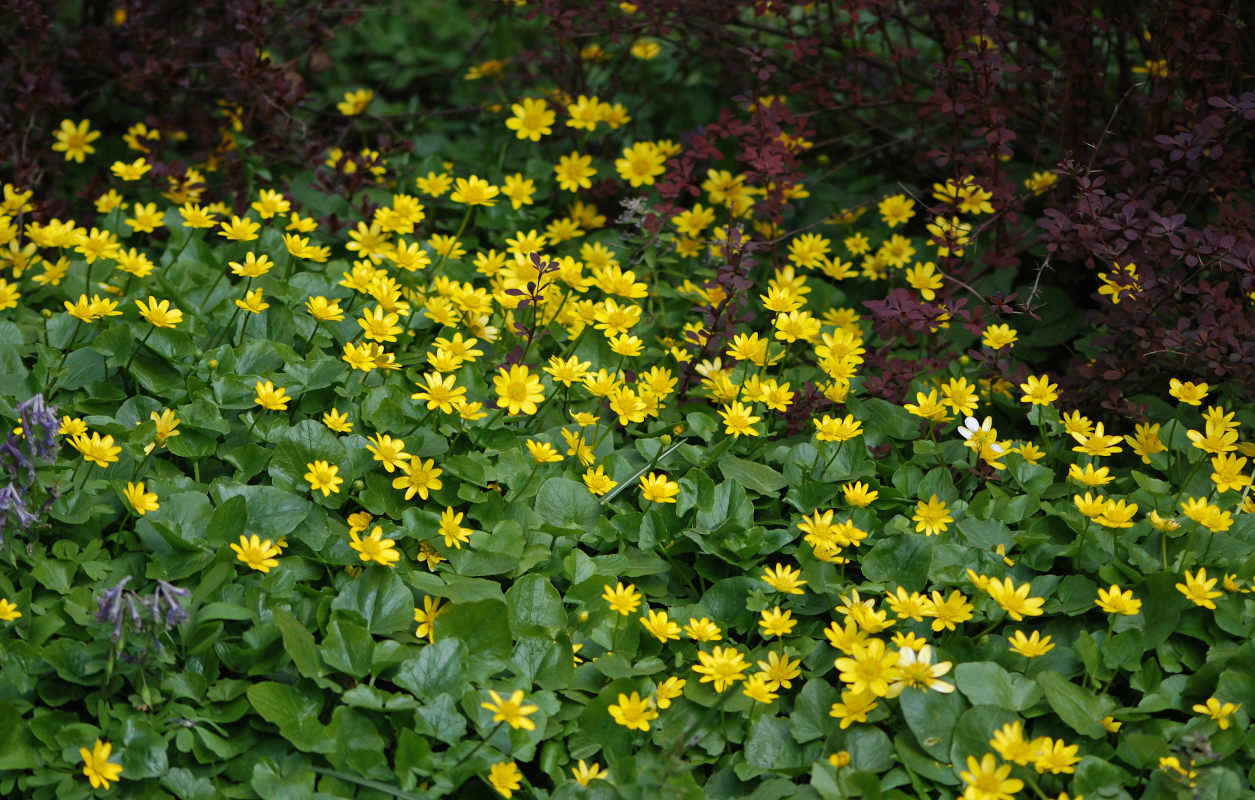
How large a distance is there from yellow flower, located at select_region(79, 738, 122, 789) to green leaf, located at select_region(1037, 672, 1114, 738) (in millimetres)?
1742

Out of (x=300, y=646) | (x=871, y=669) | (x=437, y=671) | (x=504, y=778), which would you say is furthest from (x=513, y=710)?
(x=871, y=669)

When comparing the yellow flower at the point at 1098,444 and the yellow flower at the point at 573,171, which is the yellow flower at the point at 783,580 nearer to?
the yellow flower at the point at 1098,444

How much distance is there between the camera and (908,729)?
2.36 m

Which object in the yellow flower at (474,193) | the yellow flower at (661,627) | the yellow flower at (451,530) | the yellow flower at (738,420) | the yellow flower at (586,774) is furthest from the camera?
the yellow flower at (474,193)

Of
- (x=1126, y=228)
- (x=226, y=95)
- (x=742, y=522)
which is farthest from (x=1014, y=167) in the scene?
(x=226, y=95)

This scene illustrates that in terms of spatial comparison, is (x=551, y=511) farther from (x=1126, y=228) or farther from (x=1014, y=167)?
(x=1014, y=167)

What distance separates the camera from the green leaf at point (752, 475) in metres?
2.84

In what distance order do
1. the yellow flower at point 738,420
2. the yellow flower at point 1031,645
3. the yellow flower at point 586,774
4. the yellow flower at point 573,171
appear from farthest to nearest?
the yellow flower at point 573,171
the yellow flower at point 738,420
the yellow flower at point 1031,645
the yellow flower at point 586,774

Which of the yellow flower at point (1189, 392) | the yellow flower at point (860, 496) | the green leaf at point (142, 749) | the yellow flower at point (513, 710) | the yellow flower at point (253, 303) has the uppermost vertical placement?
the yellow flower at point (1189, 392)

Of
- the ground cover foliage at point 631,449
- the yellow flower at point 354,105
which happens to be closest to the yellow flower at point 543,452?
the ground cover foliage at point 631,449

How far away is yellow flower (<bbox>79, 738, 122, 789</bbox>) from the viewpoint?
2117 millimetres

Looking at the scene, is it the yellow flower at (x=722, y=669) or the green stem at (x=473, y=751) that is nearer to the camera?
the green stem at (x=473, y=751)

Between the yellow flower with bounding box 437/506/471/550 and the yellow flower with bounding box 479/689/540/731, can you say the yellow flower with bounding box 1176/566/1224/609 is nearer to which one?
the yellow flower with bounding box 479/689/540/731

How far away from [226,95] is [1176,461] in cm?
324
